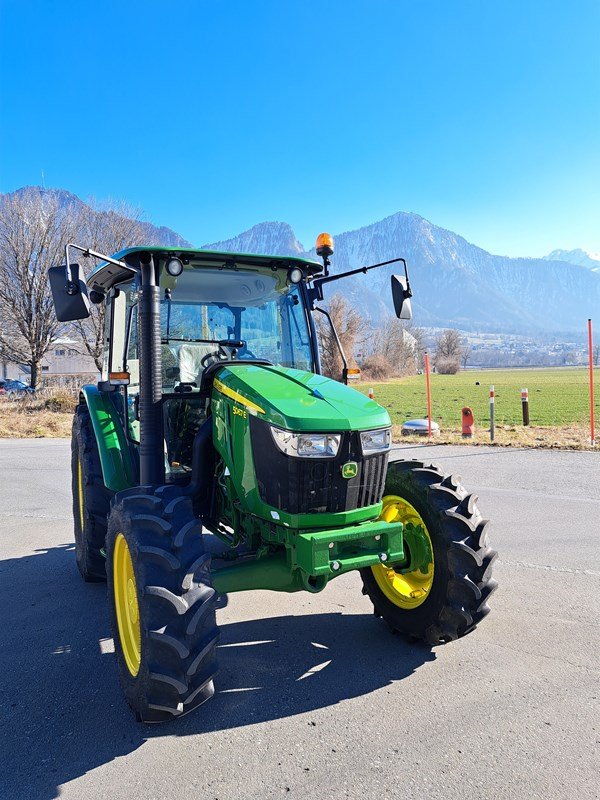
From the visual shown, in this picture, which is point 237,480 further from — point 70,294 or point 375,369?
point 375,369

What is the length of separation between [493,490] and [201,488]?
17.1ft

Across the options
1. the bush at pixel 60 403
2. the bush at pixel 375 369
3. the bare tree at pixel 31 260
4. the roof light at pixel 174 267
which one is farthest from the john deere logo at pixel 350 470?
the bush at pixel 375 369

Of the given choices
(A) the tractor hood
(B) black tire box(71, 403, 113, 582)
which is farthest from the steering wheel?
(B) black tire box(71, 403, 113, 582)

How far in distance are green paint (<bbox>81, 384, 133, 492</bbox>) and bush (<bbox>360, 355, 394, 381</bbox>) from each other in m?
55.7

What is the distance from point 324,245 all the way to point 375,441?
1.65m

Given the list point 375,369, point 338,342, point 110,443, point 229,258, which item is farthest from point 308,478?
point 375,369

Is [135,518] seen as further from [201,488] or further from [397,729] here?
[397,729]

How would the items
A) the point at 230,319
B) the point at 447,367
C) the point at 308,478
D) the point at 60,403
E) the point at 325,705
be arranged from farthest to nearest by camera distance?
the point at 447,367 → the point at 60,403 → the point at 230,319 → the point at 308,478 → the point at 325,705

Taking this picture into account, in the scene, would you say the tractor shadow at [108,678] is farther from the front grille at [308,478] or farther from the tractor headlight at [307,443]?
the tractor headlight at [307,443]

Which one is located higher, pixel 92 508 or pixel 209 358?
pixel 209 358

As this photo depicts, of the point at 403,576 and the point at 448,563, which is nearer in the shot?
the point at 448,563

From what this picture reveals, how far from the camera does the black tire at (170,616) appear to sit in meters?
2.69

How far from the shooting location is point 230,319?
425 centimetres

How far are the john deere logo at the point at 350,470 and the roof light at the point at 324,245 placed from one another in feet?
5.71
